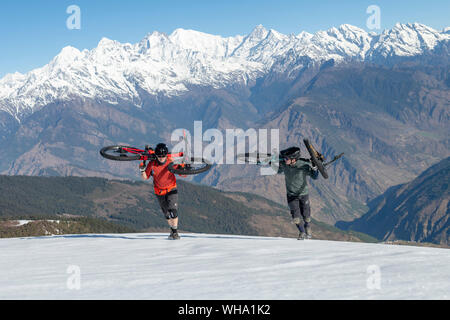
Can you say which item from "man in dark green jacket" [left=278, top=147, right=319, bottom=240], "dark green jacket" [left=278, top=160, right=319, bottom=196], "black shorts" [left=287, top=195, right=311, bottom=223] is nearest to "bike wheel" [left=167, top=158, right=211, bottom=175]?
"man in dark green jacket" [left=278, top=147, right=319, bottom=240]

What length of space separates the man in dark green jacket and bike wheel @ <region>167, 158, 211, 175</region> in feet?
13.5

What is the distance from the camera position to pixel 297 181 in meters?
22.6

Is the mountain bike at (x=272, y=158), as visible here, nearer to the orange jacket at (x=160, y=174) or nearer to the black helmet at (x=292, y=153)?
the black helmet at (x=292, y=153)

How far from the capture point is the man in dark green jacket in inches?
881

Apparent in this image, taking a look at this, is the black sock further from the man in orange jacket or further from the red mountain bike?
the man in orange jacket

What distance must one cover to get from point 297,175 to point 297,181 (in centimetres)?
28

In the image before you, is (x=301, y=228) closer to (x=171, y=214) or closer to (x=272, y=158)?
(x=272, y=158)

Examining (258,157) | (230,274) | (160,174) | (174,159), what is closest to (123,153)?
(160,174)

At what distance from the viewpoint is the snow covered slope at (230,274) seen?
32.2ft

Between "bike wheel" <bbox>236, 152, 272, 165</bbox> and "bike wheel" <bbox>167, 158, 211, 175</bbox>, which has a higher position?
"bike wheel" <bbox>236, 152, 272, 165</bbox>

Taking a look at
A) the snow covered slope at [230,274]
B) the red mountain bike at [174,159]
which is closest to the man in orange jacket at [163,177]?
the red mountain bike at [174,159]
